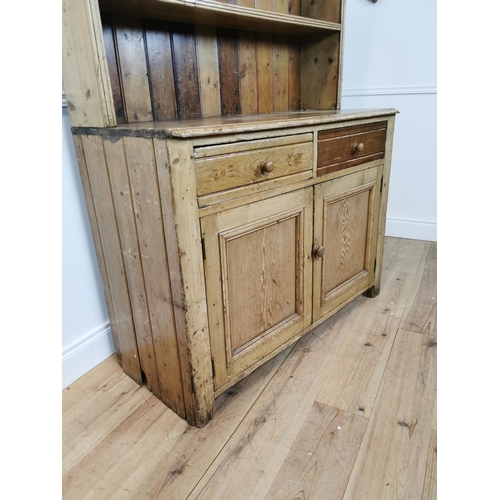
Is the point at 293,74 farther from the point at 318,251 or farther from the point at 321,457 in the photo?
the point at 321,457

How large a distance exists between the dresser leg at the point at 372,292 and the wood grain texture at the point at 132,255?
3.52ft

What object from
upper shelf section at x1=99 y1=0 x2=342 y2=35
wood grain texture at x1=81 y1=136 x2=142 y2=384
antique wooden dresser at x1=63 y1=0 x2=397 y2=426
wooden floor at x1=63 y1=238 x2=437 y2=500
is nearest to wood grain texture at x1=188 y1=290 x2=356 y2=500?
wooden floor at x1=63 y1=238 x2=437 y2=500

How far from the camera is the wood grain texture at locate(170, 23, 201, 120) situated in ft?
4.40

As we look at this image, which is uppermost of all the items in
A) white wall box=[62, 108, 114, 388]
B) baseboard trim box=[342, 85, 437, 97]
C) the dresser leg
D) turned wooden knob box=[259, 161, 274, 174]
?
baseboard trim box=[342, 85, 437, 97]

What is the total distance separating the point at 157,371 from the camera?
3.98 feet

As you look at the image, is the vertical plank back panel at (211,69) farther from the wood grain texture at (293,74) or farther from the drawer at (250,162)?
the drawer at (250,162)

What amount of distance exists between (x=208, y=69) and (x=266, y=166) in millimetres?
625

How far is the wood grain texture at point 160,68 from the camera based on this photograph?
1270mm

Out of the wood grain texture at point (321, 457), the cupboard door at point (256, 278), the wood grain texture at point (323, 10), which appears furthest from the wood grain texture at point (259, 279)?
the wood grain texture at point (323, 10)

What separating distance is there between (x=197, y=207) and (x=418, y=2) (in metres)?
1.95

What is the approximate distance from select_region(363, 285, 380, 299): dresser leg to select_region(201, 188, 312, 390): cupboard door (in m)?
0.55

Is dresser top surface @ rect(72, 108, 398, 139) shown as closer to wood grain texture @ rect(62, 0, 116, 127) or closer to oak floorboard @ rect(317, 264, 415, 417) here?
wood grain texture @ rect(62, 0, 116, 127)

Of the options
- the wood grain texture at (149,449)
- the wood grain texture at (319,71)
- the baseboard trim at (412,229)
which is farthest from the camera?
the baseboard trim at (412,229)
